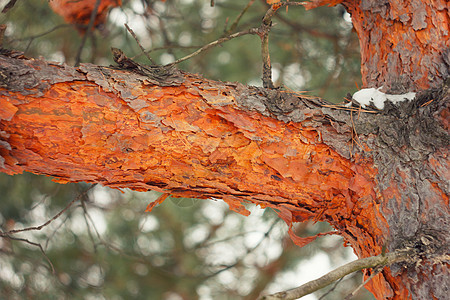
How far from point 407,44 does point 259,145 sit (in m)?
0.43

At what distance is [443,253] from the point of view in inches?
29.0

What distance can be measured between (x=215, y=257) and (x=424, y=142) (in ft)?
4.76

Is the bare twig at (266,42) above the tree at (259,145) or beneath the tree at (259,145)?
above

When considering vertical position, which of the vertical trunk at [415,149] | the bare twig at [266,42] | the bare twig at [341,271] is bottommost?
the bare twig at [341,271]

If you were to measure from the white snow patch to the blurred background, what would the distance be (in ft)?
2.85

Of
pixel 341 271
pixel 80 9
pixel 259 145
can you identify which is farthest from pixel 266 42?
pixel 80 9

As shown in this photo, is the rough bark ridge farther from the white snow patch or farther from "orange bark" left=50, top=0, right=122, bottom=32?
"orange bark" left=50, top=0, right=122, bottom=32

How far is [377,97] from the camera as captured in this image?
0.88 m

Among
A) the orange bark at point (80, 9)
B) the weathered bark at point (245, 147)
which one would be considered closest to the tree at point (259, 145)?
the weathered bark at point (245, 147)

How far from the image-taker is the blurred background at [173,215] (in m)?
1.73

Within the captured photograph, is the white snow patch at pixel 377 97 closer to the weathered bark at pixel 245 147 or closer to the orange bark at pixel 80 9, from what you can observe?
the weathered bark at pixel 245 147

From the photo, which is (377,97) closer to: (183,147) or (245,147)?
(245,147)

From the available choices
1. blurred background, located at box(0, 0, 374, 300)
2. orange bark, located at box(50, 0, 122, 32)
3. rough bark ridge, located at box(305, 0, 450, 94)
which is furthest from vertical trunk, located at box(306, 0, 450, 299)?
orange bark, located at box(50, 0, 122, 32)

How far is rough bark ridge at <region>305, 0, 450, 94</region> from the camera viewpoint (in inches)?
34.5
